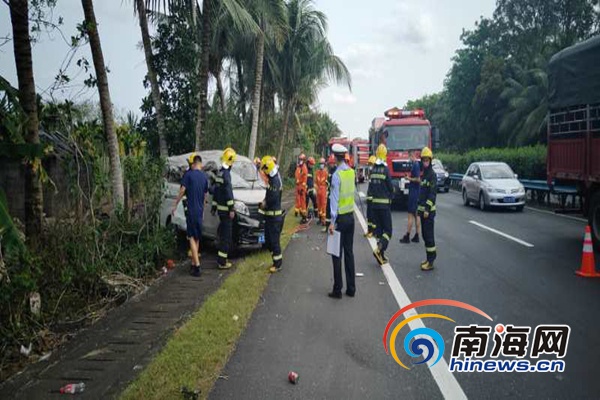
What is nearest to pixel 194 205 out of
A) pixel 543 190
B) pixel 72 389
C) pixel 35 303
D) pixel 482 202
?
pixel 35 303

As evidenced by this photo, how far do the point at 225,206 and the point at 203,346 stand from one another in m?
4.05

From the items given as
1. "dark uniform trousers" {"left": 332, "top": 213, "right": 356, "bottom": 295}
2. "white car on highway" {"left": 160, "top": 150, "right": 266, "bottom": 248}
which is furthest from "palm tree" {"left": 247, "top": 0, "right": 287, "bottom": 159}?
"dark uniform trousers" {"left": 332, "top": 213, "right": 356, "bottom": 295}

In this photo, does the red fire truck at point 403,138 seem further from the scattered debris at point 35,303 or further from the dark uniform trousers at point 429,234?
the scattered debris at point 35,303

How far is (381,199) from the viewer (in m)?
9.41

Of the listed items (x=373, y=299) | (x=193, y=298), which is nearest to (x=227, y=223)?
(x=193, y=298)

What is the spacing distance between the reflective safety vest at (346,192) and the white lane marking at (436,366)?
1376 millimetres

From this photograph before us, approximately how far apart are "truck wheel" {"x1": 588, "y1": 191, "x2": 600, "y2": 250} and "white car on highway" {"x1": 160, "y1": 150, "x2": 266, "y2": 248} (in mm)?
6543

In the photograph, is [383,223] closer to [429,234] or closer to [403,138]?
[429,234]

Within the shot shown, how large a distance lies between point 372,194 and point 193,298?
12.7 ft

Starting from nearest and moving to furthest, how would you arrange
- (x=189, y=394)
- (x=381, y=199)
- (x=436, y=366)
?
(x=189, y=394) < (x=436, y=366) < (x=381, y=199)

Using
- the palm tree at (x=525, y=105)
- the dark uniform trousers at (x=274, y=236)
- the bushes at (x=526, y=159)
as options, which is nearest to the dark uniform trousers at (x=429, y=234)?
the dark uniform trousers at (x=274, y=236)

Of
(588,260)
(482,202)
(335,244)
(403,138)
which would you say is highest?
(403,138)

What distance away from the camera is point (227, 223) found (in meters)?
9.08

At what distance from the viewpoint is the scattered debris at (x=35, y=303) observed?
5.92 m
